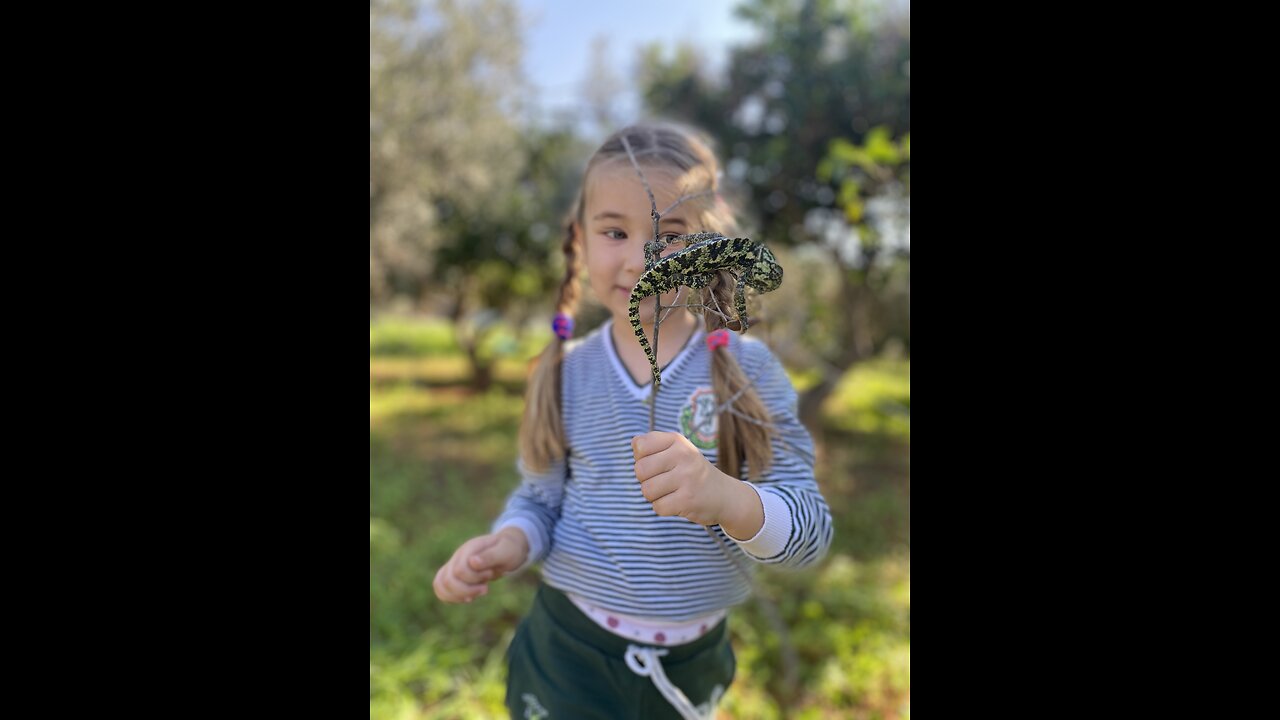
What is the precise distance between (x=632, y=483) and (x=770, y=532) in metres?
0.41

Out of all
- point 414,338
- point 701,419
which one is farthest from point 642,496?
point 414,338

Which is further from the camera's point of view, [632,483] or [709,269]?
[632,483]

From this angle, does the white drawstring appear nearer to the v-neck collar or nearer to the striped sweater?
the striped sweater

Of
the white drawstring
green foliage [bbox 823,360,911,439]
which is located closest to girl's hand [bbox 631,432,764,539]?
the white drawstring

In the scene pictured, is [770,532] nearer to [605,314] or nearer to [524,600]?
[605,314]

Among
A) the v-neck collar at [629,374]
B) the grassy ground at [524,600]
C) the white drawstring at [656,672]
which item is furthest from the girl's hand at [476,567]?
the grassy ground at [524,600]

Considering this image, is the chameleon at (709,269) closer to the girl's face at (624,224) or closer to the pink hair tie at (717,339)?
the girl's face at (624,224)

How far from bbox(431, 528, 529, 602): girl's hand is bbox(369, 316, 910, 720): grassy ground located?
1259 mm

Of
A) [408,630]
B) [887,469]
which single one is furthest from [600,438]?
[887,469]

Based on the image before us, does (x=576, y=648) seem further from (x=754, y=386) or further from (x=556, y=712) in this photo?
(x=754, y=386)

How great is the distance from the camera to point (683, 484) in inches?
43.0

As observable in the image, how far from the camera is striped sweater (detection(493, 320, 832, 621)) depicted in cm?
146

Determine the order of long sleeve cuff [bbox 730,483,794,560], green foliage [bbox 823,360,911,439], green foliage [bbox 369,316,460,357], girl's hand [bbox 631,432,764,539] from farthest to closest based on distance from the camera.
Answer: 1. green foliage [bbox 369,316,460,357]
2. green foliage [bbox 823,360,911,439]
3. long sleeve cuff [bbox 730,483,794,560]
4. girl's hand [bbox 631,432,764,539]
